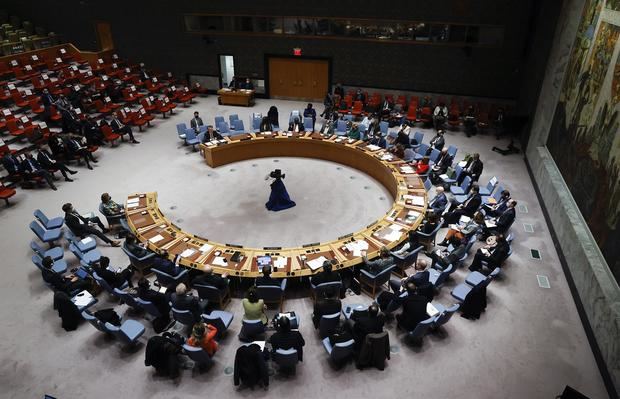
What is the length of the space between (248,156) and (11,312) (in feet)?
27.9

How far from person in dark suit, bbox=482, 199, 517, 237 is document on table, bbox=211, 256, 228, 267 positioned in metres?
6.14

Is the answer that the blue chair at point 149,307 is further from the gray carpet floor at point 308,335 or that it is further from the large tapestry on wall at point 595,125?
the large tapestry on wall at point 595,125

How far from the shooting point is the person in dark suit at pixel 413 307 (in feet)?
22.7

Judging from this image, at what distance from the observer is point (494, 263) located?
8.50m

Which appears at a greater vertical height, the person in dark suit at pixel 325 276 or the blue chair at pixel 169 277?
the person in dark suit at pixel 325 276

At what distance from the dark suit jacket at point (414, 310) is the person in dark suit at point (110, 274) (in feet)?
17.8

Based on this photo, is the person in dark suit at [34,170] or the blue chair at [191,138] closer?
the person in dark suit at [34,170]

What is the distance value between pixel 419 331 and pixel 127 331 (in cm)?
493

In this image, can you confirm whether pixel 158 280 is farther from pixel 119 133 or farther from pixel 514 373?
pixel 119 133

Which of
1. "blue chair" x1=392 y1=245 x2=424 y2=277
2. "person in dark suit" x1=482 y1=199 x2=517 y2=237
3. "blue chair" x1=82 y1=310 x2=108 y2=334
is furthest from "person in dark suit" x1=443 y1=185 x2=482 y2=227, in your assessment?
"blue chair" x1=82 y1=310 x2=108 y2=334

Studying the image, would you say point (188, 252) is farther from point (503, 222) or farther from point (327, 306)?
point (503, 222)

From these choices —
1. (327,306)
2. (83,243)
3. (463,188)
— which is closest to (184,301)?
(327,306)

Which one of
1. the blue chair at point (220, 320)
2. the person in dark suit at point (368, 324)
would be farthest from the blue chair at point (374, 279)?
the blue chair at point (220, 320)

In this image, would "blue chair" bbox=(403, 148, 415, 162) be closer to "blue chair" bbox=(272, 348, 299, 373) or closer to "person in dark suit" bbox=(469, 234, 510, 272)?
"person in dark suit" bbox=(469, 234, 510, 272)
